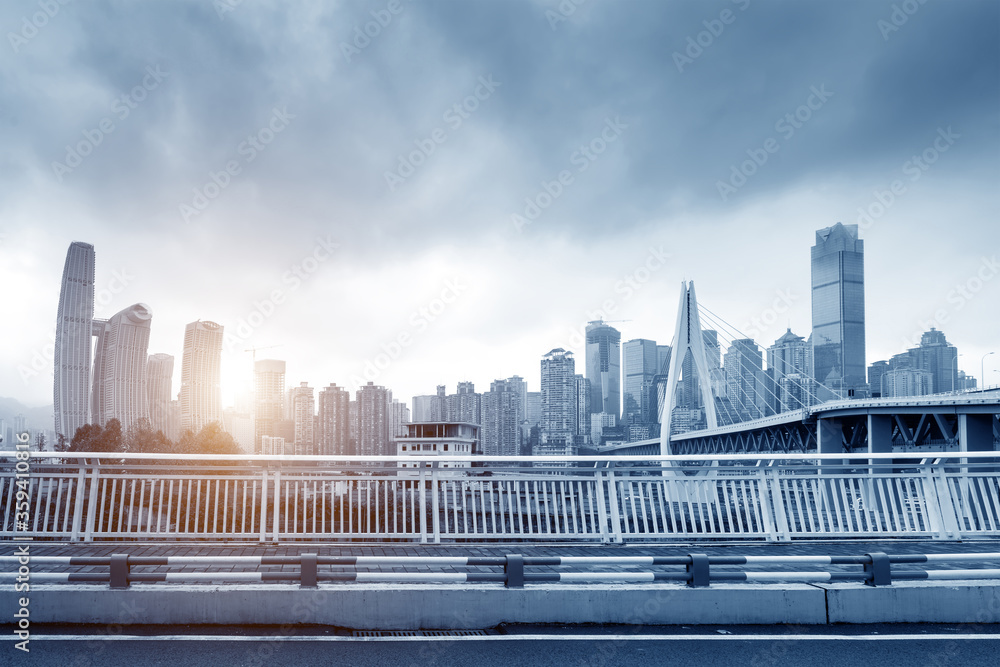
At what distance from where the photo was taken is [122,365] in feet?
554

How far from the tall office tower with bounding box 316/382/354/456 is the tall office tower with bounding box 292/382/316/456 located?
1.85 meters

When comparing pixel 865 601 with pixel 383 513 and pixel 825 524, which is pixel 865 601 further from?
pixel 383 513

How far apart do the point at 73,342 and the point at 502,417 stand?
4447 inches

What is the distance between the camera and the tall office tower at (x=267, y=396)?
125m

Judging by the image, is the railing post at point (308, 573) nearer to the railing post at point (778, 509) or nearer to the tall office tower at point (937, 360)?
the railing post at point (778, 509)

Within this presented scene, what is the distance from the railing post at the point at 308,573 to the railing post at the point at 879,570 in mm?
5732

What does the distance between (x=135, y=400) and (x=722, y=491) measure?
576 feet

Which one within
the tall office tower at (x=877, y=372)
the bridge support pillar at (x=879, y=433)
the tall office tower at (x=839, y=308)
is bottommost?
the bridge support pillar at (x=879, y=433)

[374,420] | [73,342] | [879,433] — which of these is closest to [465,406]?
[374,420]

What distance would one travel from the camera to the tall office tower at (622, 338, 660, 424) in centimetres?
10900

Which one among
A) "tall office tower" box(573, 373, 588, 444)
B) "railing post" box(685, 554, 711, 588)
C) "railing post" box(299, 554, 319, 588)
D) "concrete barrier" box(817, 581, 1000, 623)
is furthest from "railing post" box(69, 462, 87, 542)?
"tall office tower" box(573, 373, 588, 444)

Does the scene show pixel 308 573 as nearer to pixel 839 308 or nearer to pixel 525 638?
pixel 525 638

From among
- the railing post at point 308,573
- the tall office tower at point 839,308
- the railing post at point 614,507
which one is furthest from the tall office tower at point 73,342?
the railing post at point 308,573

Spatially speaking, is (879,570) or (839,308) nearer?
(879,570)
